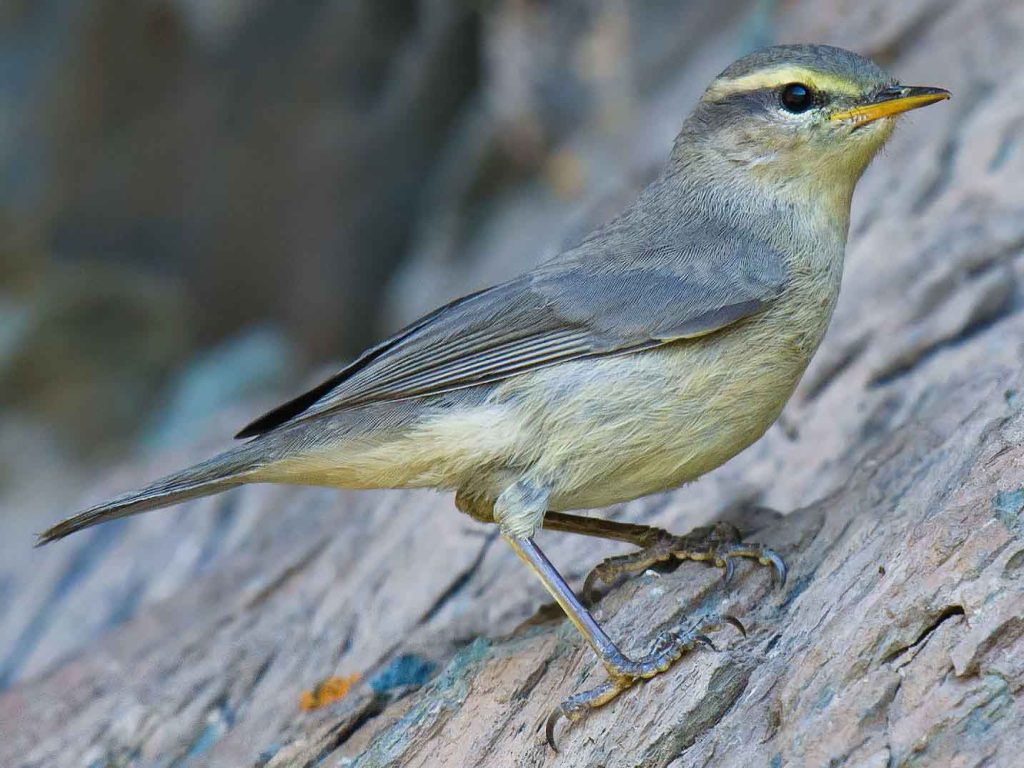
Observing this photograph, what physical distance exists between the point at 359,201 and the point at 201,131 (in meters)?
1.35

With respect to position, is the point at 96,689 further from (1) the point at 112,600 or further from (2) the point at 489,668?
(2) the point at 489,668

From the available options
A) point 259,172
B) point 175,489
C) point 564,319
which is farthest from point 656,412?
point 259,172

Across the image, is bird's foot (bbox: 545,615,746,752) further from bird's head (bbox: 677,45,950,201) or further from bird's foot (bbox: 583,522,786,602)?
bird's head (bbox: 677,45,950,201)

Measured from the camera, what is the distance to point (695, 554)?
4363mm

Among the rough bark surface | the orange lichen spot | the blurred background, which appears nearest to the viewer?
the rough bark surface

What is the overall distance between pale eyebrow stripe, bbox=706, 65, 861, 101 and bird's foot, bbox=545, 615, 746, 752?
2.06 metres

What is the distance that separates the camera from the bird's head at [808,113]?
4.54 meters

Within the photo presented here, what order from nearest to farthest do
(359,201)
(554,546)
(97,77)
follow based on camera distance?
(554,546) < (97,77) < (359,201)

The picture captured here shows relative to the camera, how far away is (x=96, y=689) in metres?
5.33

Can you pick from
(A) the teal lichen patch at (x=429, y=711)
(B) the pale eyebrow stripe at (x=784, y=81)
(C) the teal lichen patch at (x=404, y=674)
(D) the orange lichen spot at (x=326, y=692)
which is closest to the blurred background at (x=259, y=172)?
(B) the pale eyebrow stripe at (x=784, y=81)

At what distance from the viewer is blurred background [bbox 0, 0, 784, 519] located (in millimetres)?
8820

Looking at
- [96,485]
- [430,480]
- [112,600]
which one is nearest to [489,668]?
[430,480]

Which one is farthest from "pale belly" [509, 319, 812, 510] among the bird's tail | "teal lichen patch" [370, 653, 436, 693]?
the bird's tail

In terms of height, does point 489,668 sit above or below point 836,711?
above
